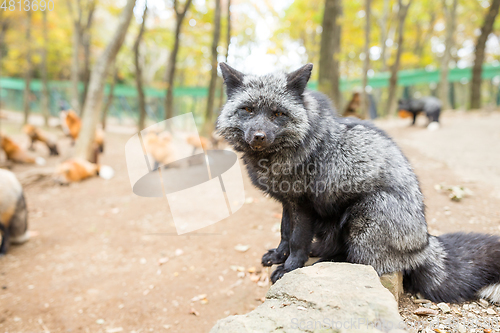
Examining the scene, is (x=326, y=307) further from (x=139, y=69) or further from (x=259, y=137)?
(x=139, y=69)

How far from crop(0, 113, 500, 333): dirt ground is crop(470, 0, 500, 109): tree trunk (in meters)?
7.95

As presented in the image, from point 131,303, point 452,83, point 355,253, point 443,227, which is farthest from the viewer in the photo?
point 452,83

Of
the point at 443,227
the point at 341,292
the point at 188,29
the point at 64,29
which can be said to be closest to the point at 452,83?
the point at 188,29

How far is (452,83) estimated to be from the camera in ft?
66.6

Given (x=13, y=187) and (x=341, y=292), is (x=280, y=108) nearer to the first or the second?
(x=341, y=292)

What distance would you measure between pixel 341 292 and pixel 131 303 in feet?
10.1

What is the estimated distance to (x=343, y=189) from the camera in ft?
8.73

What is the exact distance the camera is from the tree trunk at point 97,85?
851cm

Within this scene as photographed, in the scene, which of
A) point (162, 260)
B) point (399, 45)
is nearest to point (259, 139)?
point (162, 260)

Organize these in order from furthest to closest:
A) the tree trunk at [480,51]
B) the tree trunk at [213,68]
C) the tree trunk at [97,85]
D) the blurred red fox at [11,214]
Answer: the tree trunk at [480,51] < the tree trunk at [213,68] < the tree trunk at [97,85] < the blurred red fox at [11,214]

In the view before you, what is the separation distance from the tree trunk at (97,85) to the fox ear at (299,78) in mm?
7663

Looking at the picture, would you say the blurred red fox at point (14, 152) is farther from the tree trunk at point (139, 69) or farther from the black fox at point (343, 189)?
the black fox at point (343, 189)

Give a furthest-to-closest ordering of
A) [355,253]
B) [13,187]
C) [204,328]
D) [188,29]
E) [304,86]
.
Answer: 1. [188,29]
2. [13,187]
3. [204,328]
4. [304,86]
5. [355,253]

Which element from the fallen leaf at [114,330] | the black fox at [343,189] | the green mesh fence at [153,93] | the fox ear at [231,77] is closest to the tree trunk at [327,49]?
the black fox at [343,189]
